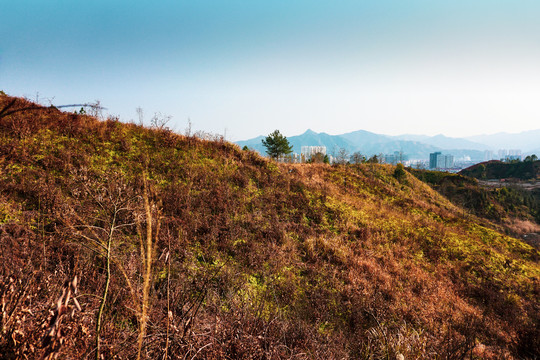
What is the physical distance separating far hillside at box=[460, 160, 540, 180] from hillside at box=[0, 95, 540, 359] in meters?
84.7

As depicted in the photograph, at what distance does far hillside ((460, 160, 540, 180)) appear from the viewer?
72.0 m

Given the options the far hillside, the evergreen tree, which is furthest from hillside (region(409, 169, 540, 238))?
the far hillside

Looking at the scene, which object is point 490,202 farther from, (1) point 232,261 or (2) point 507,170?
(2) point 507,170

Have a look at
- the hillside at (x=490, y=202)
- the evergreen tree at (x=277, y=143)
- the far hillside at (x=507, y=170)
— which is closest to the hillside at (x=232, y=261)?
the evergreen tree at (x=277, y=143)

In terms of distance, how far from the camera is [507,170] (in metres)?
78.8

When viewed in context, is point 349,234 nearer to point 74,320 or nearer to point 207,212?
point 207,212

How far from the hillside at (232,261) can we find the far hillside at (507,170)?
278 feet

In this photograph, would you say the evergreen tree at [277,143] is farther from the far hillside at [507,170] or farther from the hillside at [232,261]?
the far hillside at [507,170]

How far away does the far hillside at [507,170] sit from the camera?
7196cm

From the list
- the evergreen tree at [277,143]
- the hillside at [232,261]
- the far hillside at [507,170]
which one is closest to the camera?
the hillside at [232,261]

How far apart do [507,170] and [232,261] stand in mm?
109482

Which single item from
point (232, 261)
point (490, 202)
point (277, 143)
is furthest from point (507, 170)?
point (232, 261)

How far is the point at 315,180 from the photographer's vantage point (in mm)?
12633

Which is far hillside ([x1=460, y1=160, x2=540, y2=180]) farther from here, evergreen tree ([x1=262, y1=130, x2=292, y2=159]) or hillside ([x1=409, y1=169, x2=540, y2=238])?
evergreen tree ([x1=262, y1=130, x2=292, y2=159])
